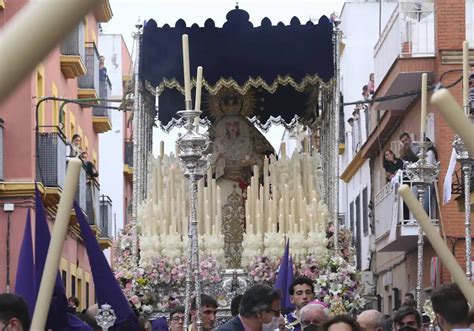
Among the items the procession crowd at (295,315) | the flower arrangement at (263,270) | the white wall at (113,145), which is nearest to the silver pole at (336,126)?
the flower arrangement at (263,270)

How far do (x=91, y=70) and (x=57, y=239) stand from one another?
106ft

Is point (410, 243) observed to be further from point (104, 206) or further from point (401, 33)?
point (104, 206)

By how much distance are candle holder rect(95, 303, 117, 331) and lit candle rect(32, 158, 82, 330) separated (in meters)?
4.74

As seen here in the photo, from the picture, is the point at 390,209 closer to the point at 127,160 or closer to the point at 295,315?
the point at 295,315

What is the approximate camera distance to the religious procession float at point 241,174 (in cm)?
1255

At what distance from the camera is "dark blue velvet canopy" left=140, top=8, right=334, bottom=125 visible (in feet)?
43.8

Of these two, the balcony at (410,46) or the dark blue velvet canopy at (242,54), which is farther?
the balcony at (410,46)

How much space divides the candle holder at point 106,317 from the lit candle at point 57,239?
4.74 meters

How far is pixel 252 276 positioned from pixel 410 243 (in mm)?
16148

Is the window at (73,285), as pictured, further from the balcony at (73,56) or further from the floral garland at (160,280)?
the floral garland at (160,280)

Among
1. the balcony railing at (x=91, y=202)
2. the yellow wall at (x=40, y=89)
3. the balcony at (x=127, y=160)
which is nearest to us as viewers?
the yellow wall at (x=40, y=89)

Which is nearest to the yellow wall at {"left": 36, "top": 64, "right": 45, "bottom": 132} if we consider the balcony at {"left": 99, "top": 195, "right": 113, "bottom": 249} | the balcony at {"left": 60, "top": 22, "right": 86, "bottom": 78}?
the balcony at {"left": 60, "top": 22, "right": 86, "bottom": 78}

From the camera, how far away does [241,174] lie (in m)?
14.2

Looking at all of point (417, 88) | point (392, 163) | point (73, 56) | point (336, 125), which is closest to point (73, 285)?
point (73, 56)
